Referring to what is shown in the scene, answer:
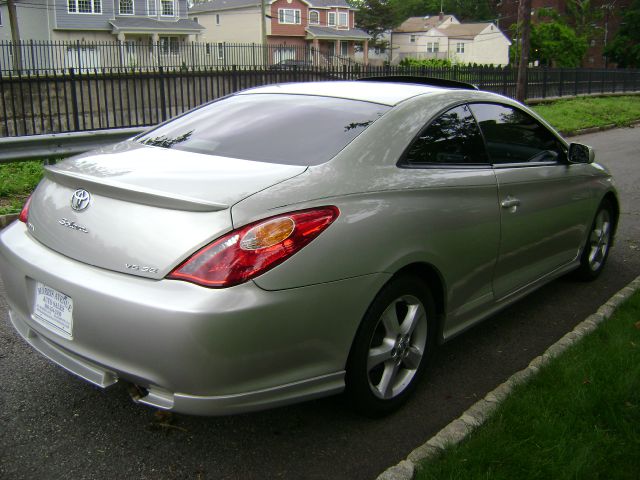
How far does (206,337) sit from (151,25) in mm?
52702

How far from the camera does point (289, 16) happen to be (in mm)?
68125

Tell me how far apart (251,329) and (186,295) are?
11.0 inches

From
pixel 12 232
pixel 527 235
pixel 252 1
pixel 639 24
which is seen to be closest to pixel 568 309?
pixel 527 235

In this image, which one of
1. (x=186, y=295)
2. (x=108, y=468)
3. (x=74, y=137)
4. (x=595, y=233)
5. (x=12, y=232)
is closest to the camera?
(x=186, y=295)

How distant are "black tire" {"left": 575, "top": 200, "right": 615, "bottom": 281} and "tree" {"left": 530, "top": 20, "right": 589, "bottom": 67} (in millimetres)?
65390

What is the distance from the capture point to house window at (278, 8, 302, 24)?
6738cm

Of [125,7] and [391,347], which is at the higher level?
[125,7]

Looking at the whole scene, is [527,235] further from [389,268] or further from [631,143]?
[631,143]

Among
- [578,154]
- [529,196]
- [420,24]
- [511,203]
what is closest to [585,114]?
[578,154]

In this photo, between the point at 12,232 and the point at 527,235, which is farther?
the point at 527,235

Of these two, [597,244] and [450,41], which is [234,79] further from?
[450,41]

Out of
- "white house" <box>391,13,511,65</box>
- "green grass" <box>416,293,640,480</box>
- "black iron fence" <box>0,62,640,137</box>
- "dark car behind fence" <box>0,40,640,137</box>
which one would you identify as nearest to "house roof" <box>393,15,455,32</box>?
"white house" <box>391,13,511,65</box>

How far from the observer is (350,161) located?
10.5ft

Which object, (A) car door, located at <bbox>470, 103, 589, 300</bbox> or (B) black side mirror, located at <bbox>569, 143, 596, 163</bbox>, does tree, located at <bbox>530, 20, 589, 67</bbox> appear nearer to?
(B) black side mirror, located at <bbox>569, 143, 596, 163</bbox>
